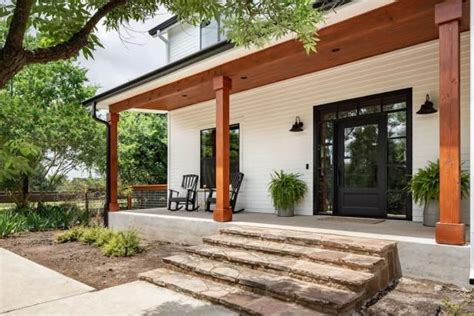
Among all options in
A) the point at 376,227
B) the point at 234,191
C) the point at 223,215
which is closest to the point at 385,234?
the point at 376,227

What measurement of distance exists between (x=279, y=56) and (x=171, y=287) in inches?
130

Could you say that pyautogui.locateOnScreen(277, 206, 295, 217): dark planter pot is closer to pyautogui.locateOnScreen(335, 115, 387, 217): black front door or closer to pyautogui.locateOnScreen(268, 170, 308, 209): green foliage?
pyautogui.locateOnScreen(268, 170, 308, 209): green foliage

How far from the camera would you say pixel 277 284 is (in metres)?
3.65

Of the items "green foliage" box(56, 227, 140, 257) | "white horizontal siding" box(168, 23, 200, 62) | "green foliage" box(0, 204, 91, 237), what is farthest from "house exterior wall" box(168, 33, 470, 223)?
"green foliage" box(56, 227, 140, 257)

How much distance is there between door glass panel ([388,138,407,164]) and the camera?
599 cm

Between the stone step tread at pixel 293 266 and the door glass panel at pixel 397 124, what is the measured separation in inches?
121

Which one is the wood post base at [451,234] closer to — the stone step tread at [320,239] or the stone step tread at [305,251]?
the stone step tread at [320,239]

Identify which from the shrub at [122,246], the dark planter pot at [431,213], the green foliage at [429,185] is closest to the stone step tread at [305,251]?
the shrub at [122,246]

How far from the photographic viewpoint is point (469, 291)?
3.59 meters

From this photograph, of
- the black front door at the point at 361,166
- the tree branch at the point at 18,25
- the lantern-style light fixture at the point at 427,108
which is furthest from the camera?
the black front door at the point at 361,166

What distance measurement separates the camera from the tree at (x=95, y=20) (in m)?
1.66

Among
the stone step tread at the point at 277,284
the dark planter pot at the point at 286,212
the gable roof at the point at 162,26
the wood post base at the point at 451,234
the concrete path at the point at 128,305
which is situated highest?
the gable roof at the point at 162,26

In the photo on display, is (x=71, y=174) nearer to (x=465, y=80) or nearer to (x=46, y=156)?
(x=46, y=156)

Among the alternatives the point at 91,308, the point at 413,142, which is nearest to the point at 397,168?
the point at 413,142
